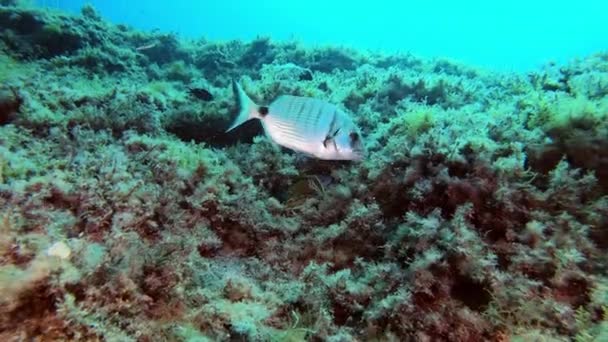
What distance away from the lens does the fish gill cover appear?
1.95 metres

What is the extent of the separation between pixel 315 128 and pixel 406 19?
160 m

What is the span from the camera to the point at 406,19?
14475 cm

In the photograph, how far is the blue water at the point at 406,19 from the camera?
11862 centimetres

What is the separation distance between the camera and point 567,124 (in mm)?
2791

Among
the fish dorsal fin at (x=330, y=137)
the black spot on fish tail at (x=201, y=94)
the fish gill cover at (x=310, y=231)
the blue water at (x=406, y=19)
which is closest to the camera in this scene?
the fish gill cover at (x=310, y=231)

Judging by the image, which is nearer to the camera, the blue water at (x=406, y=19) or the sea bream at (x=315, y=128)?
the sea bream at (x=315, y=128)

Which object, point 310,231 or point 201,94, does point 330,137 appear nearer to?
point 310,231

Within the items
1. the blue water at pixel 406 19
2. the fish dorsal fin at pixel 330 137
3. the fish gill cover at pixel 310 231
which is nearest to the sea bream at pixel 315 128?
the fish dorsal fin at pixel 330 137

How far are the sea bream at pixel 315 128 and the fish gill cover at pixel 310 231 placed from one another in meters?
0.56

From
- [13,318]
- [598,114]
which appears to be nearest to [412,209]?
[598,114]

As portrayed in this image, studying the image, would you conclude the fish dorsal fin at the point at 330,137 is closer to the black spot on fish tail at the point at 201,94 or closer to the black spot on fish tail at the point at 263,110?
the black spot on fish tail at the point at 263,110

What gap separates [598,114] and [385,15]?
547 feet

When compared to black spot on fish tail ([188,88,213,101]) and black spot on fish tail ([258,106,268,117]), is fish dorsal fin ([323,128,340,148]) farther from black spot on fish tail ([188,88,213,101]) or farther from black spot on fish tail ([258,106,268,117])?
black spot on fish tail ([188,88,213,101])

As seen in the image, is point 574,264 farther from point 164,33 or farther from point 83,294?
point 164,33
